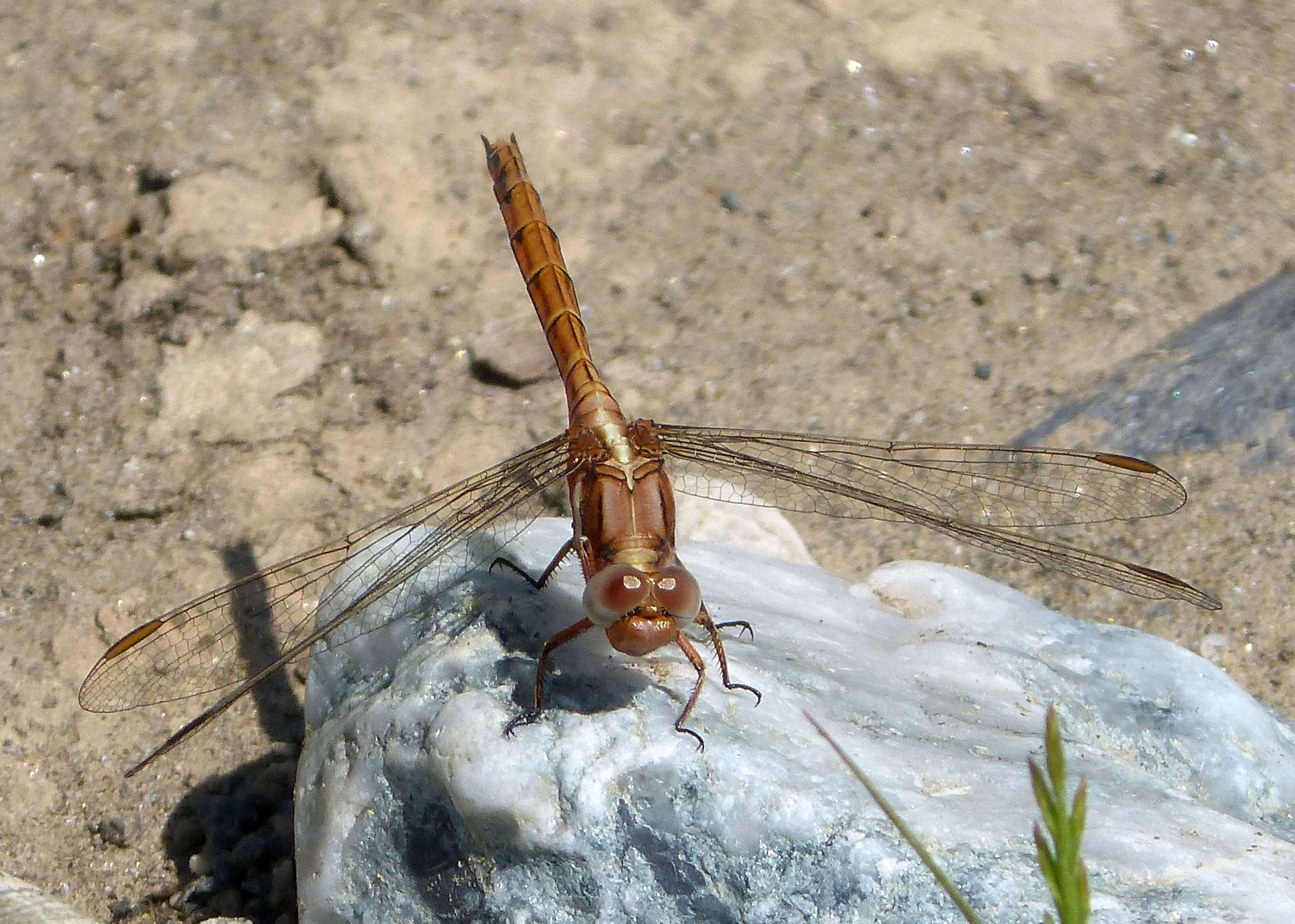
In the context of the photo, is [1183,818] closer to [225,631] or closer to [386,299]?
[225,631]

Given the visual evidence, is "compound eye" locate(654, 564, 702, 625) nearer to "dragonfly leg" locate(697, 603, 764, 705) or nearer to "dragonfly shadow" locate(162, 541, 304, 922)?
"dragonfly leg" locate(697, 603, 764, 705)

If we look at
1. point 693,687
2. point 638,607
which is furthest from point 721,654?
point 638,607

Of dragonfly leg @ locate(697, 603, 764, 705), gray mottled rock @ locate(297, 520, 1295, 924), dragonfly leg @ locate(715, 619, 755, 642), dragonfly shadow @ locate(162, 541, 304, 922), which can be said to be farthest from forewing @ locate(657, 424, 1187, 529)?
dragonfly shadow @ locate(162, 541, 304, 922)

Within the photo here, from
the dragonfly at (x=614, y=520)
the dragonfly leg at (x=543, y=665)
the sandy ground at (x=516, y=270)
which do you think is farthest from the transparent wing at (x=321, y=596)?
the sandy ground at (x=516, y=270)

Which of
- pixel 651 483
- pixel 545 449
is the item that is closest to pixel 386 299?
pixel 545 449

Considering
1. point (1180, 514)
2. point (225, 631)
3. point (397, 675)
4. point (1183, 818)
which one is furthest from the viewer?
point (1180, 514)

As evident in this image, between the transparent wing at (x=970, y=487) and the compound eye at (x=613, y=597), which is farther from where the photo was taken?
the transparent wing at (x=970, y=487)

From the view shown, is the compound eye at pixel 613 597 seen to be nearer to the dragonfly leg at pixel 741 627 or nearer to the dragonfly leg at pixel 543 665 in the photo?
the dragonfly leg at pixel 543 665
